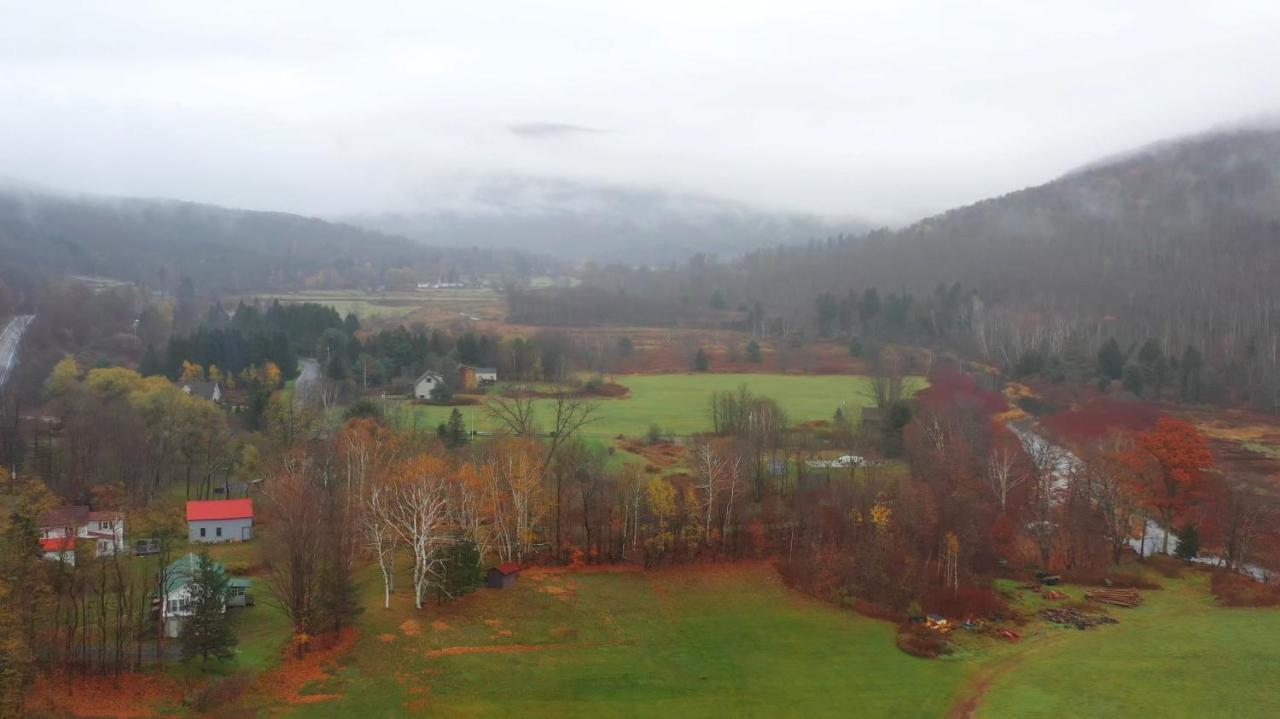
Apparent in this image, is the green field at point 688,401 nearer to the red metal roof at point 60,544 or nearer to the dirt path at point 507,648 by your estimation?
the red metal roof at point 60,544

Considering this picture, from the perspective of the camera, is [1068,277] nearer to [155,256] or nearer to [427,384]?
[427,384]

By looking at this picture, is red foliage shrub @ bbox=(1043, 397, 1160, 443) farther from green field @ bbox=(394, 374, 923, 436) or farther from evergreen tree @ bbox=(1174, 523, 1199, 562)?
green field @ bbox=(394, 374, 923, 436)

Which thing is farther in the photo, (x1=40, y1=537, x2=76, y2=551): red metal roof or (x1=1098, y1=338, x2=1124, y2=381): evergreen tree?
(x1=1098, y1=338, x2=1124, y2=381): evergreen tree

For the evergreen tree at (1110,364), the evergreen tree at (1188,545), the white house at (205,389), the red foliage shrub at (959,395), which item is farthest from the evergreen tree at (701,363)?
the evergreen tree at (1188,545)

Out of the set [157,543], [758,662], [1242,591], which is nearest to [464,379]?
[157,543]

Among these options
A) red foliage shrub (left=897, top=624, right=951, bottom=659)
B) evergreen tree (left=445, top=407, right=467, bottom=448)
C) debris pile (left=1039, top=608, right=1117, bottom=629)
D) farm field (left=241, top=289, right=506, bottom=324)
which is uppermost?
farm field (left=241, top=289, right=506, bottom=324)

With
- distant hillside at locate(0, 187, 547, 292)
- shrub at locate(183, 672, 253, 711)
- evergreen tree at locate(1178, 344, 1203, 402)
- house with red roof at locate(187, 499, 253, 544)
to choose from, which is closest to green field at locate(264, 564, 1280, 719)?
shrub at locate(183, 672, 253, 711)

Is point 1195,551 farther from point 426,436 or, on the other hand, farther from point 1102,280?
point 1102,280

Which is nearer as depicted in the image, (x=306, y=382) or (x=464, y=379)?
(x=306, y=382)
